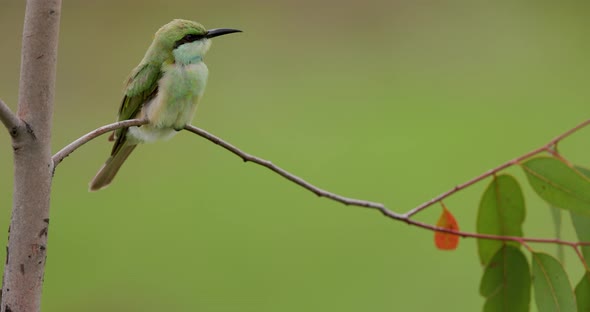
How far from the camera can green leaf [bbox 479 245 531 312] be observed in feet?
3.48

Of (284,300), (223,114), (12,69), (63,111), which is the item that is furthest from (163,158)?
(284,300)

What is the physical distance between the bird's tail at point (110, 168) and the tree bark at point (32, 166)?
35 cm

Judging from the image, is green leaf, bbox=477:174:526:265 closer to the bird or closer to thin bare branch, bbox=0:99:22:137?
the bird

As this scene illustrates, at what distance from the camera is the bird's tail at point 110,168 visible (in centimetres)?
103

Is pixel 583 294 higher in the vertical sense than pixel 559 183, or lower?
lower

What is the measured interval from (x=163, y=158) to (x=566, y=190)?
174 inches

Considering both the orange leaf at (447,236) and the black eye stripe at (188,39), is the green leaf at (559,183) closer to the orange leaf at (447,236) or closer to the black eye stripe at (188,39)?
the orange leaf at (447,236)

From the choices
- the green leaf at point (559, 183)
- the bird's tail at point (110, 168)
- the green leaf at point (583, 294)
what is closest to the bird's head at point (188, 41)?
the bird's tail at point (110, 168)

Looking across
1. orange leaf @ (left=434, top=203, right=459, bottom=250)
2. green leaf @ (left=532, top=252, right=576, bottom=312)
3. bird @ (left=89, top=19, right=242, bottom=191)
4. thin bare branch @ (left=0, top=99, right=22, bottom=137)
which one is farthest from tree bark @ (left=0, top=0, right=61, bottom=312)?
green leaf @ (left=532, top=252, right=576, bottom=312)

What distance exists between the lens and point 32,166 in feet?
2.18

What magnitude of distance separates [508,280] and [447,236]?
13 centimetres

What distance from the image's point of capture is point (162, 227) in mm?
4246

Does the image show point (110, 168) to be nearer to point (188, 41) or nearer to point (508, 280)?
point (188, 41)

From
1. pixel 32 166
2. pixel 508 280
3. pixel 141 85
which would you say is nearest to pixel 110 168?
pixel 141 85
